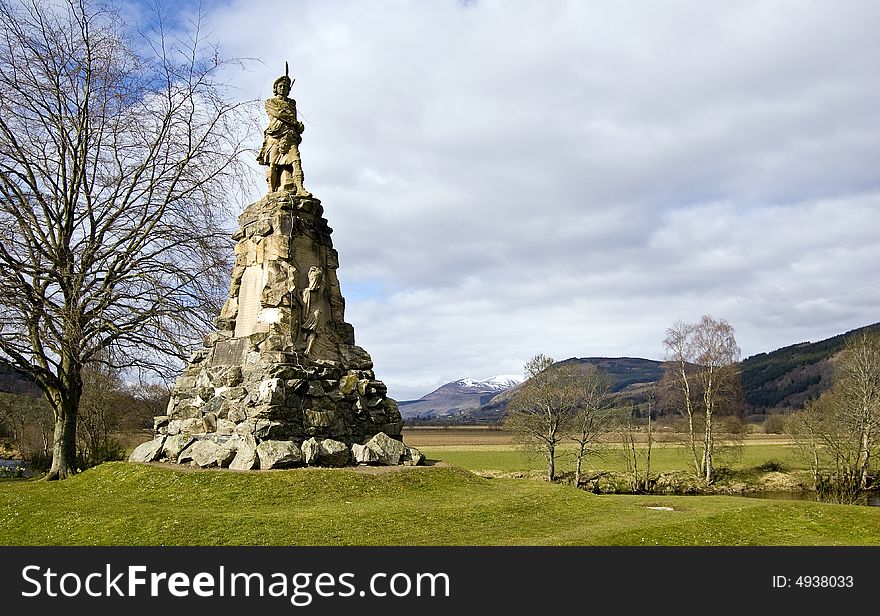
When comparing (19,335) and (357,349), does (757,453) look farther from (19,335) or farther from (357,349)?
(19,335)

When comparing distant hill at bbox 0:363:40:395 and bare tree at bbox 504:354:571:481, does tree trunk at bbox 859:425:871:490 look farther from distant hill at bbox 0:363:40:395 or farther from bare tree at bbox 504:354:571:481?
distant hill at bbox 0:363:40:395

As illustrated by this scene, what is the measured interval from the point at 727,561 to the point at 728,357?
31.1 metres

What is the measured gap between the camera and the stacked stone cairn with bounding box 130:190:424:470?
54.2 feet

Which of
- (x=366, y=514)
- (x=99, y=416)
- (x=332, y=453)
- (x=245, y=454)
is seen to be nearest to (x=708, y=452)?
(x=332, y=453)

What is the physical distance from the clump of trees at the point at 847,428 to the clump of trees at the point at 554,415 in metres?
11.7

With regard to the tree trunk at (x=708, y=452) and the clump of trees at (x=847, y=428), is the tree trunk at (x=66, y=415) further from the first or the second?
the clump of trees at (x=847, y=428)

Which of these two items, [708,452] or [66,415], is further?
[708,452]

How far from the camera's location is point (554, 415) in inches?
1416

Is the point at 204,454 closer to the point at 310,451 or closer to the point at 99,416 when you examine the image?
the point at 310,451

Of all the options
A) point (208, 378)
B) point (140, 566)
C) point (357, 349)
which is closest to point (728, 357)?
point (357, 349)

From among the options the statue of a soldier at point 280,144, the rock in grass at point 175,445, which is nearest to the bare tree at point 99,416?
the rock in grass at point 175,445

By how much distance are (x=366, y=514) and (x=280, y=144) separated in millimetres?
13930

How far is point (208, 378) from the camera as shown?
18828 millimetres

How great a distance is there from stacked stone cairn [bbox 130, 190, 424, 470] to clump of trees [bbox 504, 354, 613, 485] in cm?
1683
